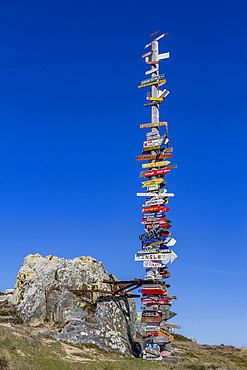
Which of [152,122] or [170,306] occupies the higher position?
[152,122]

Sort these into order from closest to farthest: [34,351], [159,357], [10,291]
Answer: [34,351], [159,357], [10,291]

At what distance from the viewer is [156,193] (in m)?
31.0

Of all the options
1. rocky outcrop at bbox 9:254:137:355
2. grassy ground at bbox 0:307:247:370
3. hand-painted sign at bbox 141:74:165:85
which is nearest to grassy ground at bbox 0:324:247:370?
grassy ground at bbox 0:307:247:370

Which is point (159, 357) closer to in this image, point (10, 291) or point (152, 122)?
point (152, 122)

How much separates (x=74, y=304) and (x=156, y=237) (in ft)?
28.7

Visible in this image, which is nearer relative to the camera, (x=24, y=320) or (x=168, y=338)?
(x=168, y=338)

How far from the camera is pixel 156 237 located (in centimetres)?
3014

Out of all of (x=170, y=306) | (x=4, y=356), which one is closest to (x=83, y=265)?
(x=170, y=306)

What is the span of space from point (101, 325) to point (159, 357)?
5.03 meters

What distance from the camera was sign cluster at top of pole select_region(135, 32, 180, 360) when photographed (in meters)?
28.3

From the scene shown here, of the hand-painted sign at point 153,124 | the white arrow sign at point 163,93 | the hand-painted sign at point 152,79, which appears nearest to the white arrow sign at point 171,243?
the hand-painted sign at point 153,124

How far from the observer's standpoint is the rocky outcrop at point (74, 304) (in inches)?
1073

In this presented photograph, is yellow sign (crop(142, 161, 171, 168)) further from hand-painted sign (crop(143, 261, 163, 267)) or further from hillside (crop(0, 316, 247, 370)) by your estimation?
hillside (crop(0, 316, 247, 370))

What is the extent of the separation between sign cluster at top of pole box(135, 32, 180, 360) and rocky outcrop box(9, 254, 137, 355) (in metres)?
2.58
